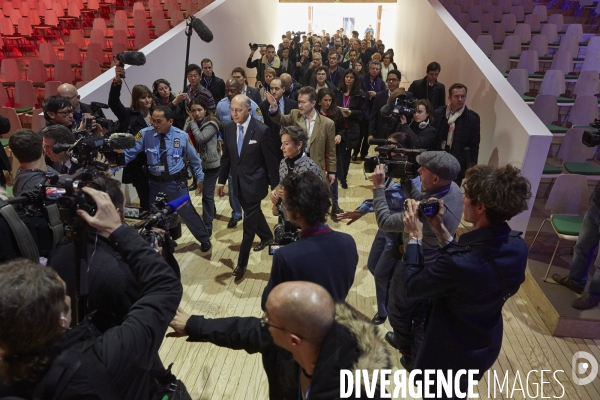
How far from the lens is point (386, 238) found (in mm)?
3002

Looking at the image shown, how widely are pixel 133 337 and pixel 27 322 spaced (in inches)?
11.1

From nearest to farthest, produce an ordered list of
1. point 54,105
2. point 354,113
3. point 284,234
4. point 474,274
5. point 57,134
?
point 474,274, point 284,234, point 57,134, point 54,105, point 354,113

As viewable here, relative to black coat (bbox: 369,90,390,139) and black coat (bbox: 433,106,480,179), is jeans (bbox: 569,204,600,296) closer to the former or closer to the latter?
black coat (bbox: 433,106,480,179)

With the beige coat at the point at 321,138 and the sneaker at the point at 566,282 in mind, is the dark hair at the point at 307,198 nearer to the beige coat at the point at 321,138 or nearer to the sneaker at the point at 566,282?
the beige coat at the point at 321,138

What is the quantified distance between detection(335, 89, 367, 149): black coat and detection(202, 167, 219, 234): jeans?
1.87 metres

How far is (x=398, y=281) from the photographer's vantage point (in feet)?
8.20

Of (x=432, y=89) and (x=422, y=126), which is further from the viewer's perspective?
(x=432, y=89)

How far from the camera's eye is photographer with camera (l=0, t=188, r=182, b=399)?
1.13 m

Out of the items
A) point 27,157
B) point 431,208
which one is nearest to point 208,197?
point 27,157

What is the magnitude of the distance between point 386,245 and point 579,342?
160cm

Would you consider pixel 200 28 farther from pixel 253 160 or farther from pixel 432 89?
pixel 432 89

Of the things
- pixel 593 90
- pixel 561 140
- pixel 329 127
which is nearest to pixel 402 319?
pixel 329 127

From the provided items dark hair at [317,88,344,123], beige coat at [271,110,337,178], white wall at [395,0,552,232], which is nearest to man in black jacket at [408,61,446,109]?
white wall at [395,0,552,232]

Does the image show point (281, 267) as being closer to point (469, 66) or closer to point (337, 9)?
point (469, 66)
